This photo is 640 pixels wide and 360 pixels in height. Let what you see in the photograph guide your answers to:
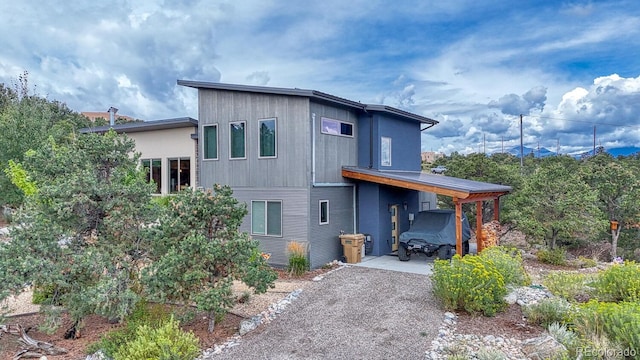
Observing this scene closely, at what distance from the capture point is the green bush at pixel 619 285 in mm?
6704

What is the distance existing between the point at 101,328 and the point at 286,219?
5.54m

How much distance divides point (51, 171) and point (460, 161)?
17.9 meters

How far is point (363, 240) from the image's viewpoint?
12.4 meters

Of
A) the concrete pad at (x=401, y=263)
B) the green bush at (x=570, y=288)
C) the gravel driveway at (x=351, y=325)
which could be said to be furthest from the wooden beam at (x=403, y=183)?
the green bush at (x=570, y=288)

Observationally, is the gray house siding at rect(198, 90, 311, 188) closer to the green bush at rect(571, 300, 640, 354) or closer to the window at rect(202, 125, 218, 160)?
the window at rect(202, 125, 218, 160)

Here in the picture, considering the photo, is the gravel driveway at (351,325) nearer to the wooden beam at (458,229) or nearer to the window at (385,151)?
the wooden beam at (458,229)

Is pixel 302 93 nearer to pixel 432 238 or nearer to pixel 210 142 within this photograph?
pixel 210 142

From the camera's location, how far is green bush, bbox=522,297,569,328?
6.35 meters

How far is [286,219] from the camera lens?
37.8 feet

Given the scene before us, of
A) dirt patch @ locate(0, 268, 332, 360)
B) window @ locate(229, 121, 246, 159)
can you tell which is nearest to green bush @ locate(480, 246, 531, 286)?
dirt patch @ locate(0, 268, 332, 360)

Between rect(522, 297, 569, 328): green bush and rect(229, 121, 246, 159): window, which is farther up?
rect(229, 121, 246, 159): window

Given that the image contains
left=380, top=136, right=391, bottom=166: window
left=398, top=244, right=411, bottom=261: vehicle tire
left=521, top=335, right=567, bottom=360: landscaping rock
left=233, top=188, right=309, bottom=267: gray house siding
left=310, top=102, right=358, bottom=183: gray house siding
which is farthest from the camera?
left=380, top=136, right=391, bottom=166: window

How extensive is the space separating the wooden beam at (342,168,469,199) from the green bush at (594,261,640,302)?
3811 mm

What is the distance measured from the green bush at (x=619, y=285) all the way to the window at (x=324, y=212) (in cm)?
691
